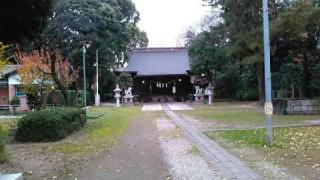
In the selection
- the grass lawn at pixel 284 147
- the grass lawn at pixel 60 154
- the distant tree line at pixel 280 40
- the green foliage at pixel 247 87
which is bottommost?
the grass lawn at pixel 60 154

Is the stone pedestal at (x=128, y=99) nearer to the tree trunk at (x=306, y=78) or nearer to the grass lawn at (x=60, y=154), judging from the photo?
the tree trunk at (x=306, y=78)

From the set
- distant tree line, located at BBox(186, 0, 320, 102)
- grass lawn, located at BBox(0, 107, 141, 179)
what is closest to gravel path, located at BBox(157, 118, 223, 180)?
grass lawn, located at BBox(0, 107, 141, 179)

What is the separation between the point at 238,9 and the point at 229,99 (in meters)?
22.9

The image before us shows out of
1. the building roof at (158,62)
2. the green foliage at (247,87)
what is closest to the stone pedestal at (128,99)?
the building roof at (158,62)

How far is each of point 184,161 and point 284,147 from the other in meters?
3.20

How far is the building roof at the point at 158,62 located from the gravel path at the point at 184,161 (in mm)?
43233

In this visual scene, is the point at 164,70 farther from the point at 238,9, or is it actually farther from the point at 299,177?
the point at 299,177

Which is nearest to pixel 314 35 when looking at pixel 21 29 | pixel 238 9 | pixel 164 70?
pixel 238 9

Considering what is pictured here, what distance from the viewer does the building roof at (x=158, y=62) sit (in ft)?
199

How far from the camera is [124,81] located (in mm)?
56156

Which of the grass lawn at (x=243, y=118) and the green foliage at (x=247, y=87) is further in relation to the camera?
the green foliage at (x=247, y=87)

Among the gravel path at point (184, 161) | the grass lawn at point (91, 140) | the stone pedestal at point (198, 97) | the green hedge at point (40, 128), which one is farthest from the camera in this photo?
the stone pedestal at point (198, 97)

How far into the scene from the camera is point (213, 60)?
51875 mm

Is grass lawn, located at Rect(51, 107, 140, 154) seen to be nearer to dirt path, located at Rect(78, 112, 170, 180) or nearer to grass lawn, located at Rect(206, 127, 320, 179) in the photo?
dirt path, located at Rect(78, 112, 170, 180)
